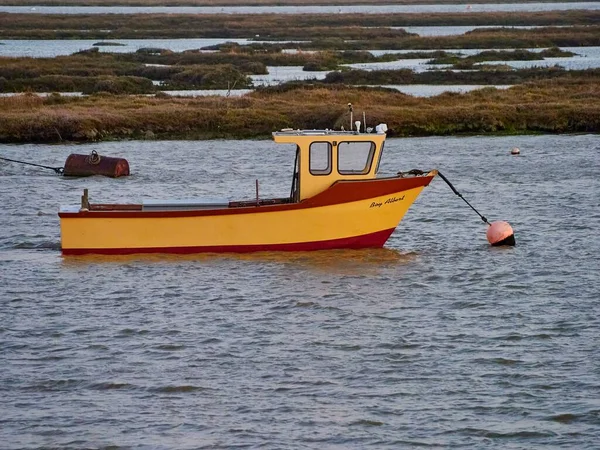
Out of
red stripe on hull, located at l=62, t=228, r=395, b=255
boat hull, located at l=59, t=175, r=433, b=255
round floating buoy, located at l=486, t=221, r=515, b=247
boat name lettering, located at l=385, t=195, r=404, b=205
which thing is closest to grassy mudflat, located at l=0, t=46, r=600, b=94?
round floating buoy, located at l=486, t=221, r=515, b=247

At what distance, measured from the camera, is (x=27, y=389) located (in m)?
17.7

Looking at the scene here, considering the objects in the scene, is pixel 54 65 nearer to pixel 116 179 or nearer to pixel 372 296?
pixel 116 179

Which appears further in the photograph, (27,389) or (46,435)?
(27,389)

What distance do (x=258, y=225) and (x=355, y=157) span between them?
247cm

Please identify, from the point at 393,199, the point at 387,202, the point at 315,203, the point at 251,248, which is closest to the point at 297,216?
the point at 315,203

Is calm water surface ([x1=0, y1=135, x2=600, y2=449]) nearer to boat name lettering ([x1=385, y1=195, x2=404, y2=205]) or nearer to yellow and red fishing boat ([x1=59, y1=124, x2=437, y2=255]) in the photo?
yellow and red fishing boat ([x1=59, y1=124, x2=437, y2=255])

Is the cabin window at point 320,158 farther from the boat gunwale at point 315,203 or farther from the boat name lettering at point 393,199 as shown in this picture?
the boat name lettering at point 393,199

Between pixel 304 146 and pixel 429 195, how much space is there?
11.5 metres

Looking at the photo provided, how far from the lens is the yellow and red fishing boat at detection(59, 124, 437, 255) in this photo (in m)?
25.2

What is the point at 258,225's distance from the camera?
25406 millimetres

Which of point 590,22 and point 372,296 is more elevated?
point 590,22

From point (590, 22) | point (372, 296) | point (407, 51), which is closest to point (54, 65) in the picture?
point (407, 51)

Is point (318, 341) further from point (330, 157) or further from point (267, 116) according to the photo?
point (267, 116)

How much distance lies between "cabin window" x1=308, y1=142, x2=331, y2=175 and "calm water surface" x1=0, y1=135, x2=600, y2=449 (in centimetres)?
180
